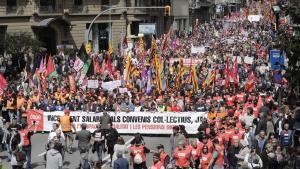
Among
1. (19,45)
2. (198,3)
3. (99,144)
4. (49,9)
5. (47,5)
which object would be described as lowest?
(99,144)

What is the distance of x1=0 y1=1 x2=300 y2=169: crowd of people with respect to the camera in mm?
17188

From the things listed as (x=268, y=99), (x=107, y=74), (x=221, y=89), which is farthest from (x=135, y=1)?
(x=268, y=99)

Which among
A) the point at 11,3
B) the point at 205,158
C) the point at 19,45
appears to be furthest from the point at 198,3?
the point at 205,158

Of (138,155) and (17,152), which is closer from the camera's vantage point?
(138,155)

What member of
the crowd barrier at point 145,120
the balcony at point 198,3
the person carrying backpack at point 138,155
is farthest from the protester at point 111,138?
the balcony at point 198,3

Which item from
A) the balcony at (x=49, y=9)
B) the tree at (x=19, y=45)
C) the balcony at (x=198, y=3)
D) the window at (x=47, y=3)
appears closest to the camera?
the tree at (x=19, y=45)

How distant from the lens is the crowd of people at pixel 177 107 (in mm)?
17188

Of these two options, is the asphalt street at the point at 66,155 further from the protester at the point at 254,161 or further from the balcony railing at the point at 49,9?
the balcony railing at the point at 49,9

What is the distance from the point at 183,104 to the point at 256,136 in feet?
28.7

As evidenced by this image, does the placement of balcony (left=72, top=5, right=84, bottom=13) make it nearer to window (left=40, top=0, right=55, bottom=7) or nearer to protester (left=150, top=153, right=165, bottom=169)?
window (left=40, top=0, right=55, bottom=7)

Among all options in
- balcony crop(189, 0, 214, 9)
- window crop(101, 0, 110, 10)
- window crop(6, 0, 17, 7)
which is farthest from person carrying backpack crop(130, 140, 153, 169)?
balcony crop(189, 0, 214, 9)

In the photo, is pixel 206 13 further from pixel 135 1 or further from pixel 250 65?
pixel 250 65

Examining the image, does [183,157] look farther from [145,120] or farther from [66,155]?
[145,120]

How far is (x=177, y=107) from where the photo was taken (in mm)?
26359
